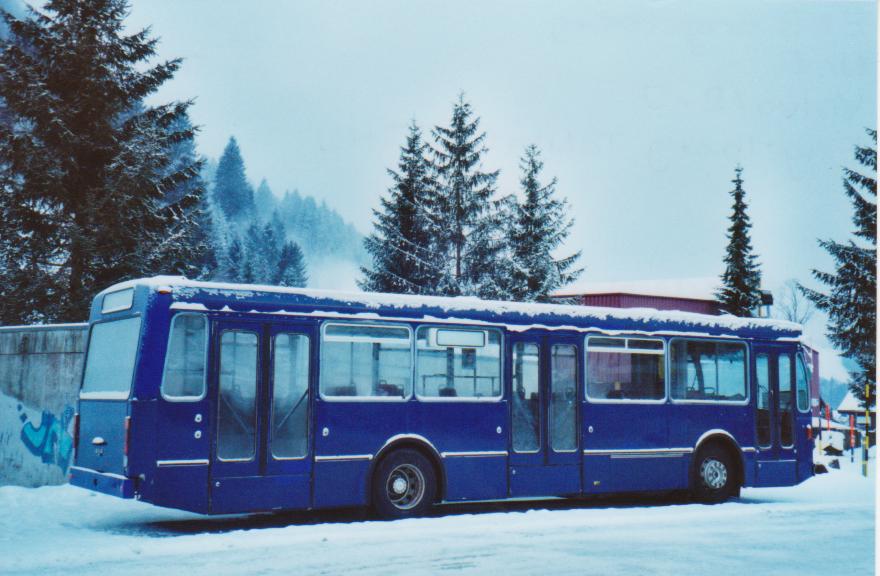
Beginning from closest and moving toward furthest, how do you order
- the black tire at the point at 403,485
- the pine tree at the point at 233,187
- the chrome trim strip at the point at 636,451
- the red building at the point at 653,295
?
the black tire at the point at 403,485, the chrome trim strip at the point at 636,451, the red building at the point at 653,295, the pine tree at the point at 233,187

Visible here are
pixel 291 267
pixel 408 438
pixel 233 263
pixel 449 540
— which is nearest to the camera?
pixel 449 540

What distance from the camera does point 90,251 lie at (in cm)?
2039

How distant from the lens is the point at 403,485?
40.4ft

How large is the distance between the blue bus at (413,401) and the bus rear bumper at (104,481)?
27 millimetres

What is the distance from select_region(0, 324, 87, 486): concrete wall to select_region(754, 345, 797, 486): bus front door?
34.6ft

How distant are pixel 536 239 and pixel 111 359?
87.0 feet

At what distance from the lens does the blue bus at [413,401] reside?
10.9 m

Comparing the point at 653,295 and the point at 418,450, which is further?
the point at 653,295

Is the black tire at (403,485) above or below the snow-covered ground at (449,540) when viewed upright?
above

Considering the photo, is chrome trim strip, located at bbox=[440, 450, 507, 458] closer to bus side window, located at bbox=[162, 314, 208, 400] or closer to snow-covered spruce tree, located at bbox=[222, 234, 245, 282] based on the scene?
bus side window, located at bbox=[162, 314, 208, 400]

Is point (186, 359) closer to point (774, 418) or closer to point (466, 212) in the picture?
point (774, 418)

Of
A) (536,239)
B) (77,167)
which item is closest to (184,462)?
(77,167)

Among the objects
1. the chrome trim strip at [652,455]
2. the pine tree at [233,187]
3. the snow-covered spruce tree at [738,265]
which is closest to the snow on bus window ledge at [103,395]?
the chrome trim strip at [652,455]

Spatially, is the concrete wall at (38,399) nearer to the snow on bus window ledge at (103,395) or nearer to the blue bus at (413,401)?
the snow on bus window ledge at (103,395)
